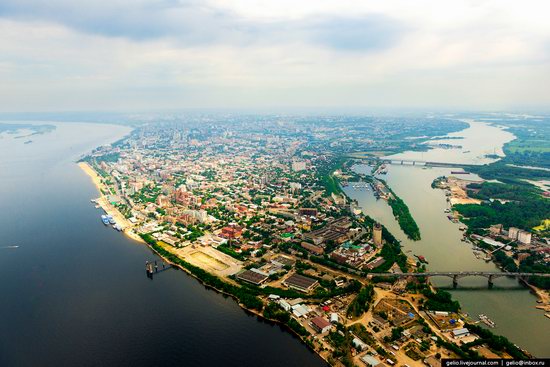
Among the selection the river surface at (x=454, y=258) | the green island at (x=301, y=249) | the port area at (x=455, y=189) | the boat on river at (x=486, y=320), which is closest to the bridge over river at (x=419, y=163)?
the river surface at (x=454, y=258)

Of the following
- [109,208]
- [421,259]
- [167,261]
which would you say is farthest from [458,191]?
[109,208]

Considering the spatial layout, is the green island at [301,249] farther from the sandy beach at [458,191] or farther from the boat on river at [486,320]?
the sandy beach at [458,191]

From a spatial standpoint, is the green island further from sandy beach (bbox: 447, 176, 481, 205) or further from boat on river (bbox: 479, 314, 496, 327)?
sandy beach (bbox: 447, 176, 481, 205)

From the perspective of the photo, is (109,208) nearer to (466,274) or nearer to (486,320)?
(466,274)

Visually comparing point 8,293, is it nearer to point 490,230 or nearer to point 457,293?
point 457,293

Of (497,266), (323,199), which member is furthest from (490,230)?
(323,199)

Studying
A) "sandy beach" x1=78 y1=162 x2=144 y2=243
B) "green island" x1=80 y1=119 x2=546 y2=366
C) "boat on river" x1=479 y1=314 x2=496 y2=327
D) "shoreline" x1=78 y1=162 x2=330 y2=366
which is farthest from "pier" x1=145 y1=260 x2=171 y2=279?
"boat on river" x1=479 y1=314 x2=496 y2=327
